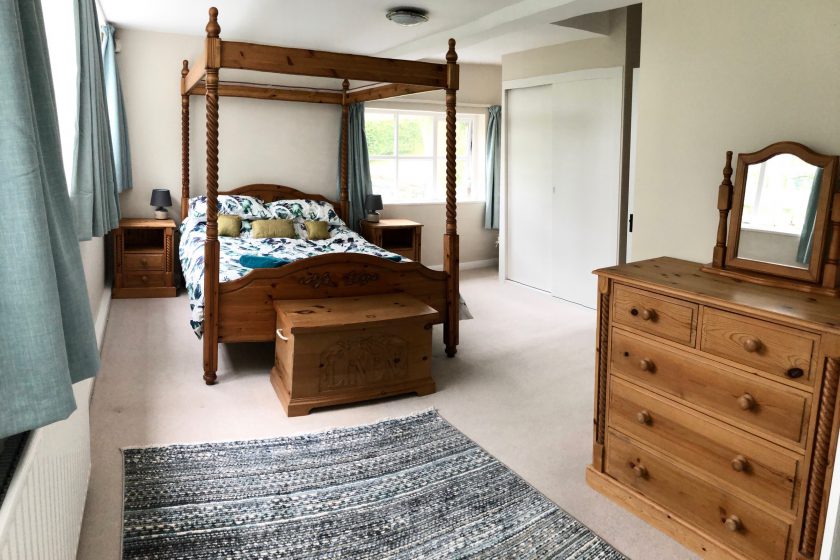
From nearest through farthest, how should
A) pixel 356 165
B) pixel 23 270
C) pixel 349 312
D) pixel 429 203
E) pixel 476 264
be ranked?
pixel 23 270, pixel 349 312, pixel 356 165, pixel 429 203, pixel 476 264

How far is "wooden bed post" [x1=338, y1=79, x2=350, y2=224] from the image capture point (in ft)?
20.6

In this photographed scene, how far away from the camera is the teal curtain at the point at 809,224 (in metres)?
2.12

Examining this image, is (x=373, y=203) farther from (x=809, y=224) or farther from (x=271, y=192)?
(x=809, y=224)

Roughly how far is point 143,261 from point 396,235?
2487 mm

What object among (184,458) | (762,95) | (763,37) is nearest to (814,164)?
(762,95)

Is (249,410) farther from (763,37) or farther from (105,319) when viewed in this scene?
(763,37)

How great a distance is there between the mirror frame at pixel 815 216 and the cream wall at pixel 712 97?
78mm

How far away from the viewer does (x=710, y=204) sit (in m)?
2.58

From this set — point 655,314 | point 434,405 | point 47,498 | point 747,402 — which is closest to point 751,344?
point 747,402

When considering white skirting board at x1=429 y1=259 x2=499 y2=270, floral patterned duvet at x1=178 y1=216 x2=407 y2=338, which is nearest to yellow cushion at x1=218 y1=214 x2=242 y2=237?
floral patterned duvet at x1=178 y1=216 x2=407 y2=338

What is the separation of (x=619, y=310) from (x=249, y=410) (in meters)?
1.95

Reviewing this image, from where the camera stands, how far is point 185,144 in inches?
225

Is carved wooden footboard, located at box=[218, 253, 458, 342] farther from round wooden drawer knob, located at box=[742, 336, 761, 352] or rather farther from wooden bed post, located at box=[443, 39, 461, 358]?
round wooden drawer knob, located at box=[742, 336, 761, 352]

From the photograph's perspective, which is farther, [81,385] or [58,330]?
[81,385]
